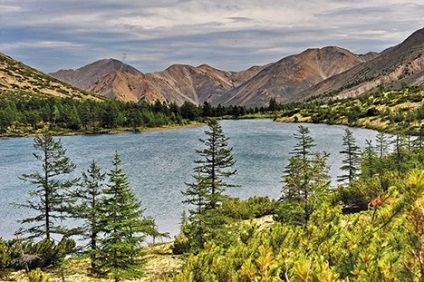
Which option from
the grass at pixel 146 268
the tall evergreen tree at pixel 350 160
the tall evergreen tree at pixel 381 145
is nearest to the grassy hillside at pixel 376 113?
the tall evergreen tree at pixel 381 145

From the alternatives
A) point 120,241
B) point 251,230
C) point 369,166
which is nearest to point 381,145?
point 369,166

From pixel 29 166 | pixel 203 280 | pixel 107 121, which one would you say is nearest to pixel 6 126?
pixel 107 121

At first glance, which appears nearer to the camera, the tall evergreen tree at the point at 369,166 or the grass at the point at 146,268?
the grass at the point at 146,268

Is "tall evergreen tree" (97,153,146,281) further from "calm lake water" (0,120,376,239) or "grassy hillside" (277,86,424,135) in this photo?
"grassy hillside" (277,86,424,135)

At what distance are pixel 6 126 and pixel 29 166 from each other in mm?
72200

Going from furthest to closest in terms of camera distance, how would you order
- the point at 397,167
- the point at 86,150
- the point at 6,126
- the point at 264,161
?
the point at 6,126
the point at 86,150
the point at 264,161
the point at 397,167

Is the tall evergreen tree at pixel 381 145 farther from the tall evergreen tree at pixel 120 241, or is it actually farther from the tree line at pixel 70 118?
the tree line at pixel 70 118

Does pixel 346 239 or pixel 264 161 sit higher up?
pixel 346 239

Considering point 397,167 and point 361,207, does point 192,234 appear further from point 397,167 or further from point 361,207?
point 397,167

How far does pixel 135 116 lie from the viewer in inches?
6097

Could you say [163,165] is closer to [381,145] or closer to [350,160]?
[350,160]

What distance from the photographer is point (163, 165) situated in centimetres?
7312

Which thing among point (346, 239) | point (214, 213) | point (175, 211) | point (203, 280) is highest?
point (346, 239)

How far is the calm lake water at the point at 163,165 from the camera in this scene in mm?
47188
